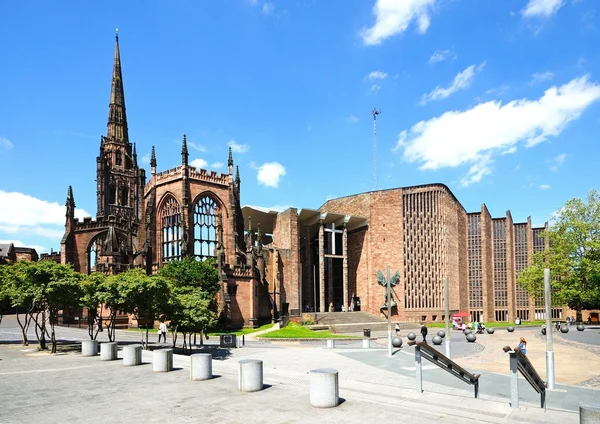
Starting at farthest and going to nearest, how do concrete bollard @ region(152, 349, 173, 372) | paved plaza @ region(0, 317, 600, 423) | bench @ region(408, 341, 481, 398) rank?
concrete bollard @ region(152, 349, 173, 372) < bench @ region(408, 341, 481, 398) < paved plaza @ region(0, 317, 600, 423)

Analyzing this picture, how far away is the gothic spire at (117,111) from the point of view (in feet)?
271

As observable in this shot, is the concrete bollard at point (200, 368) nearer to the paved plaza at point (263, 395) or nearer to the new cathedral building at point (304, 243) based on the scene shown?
the paved plaza at point (263, 395)

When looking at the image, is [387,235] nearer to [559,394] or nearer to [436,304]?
[436,304]

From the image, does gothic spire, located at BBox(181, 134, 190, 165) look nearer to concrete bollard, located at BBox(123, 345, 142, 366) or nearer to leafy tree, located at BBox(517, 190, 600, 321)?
concrete bollard, located at BBox(123, 345, 142, 366)

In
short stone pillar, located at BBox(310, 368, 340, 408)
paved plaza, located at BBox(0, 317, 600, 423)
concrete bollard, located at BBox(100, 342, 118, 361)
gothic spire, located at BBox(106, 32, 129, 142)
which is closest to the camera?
paved plaza, located at BBox(0, 317, 600, 423)

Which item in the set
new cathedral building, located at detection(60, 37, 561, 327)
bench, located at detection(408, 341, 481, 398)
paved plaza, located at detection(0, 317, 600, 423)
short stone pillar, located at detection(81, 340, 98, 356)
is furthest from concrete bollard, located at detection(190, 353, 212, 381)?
new cathedral building, located at detection(60, 37, 561, 327)

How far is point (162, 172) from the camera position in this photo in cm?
5425

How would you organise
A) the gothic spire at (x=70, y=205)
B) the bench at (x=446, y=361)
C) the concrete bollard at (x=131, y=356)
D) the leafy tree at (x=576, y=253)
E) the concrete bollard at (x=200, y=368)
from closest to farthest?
the bench at (x=446, y=361) < the concrete bollard at (x=200, y=368) < the concrete bollard at (x=131, y=356) < the leafy tree at (x=576, y=253) < the gothic spire at (x=70, y=205)

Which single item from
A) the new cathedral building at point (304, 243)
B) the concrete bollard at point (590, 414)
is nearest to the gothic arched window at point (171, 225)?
the new cathedral building at point (304, 243)

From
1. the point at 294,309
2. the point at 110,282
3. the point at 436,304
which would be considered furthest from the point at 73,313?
the point at 436,304

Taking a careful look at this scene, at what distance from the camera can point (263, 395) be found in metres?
11.9

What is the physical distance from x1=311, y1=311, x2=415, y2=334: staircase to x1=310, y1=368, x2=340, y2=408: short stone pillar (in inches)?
1522

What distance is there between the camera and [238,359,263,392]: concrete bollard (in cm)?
1229

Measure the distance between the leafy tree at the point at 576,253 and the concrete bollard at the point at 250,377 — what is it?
47688 mm
